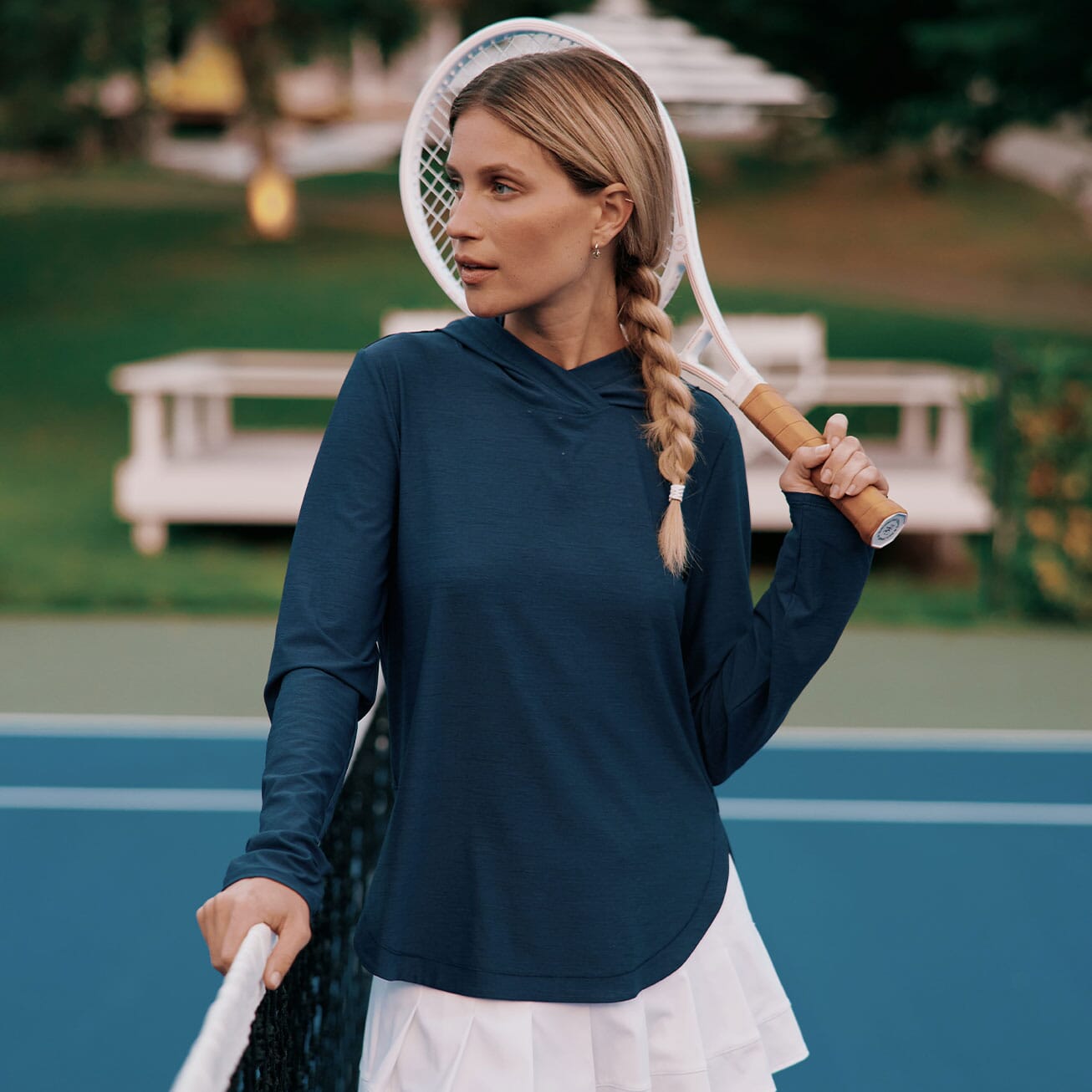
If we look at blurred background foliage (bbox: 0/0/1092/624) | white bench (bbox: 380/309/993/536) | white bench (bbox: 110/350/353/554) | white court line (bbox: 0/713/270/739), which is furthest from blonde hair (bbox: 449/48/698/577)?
white bench (bbox: 110/350/353/554)

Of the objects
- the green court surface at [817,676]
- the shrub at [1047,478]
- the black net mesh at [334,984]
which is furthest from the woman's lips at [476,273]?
the shrub at [1047,478]

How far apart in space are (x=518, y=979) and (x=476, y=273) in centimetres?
75

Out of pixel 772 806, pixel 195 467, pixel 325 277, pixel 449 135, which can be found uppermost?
pixel 449 135

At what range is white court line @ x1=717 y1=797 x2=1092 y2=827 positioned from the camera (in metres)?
5.92

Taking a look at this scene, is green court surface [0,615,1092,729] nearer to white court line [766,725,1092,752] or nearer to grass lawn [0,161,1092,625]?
white court line [766,725,1092,752]

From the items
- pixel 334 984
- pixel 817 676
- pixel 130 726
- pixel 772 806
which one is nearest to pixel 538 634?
pixel 334 984

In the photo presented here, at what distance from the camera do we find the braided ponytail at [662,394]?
1.84 m

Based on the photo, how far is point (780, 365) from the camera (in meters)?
11.4

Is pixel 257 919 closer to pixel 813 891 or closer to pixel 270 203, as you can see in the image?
pixel 813 891

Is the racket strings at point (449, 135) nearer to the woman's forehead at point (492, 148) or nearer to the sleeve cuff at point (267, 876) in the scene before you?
the woman's forehead at point (492, 148)

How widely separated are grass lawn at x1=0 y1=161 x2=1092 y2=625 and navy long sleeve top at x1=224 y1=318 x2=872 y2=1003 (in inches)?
416

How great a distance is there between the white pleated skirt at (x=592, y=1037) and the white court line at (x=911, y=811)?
393cm

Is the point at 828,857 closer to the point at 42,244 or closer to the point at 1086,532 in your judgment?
the point at 1086,532

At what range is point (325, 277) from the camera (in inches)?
782
